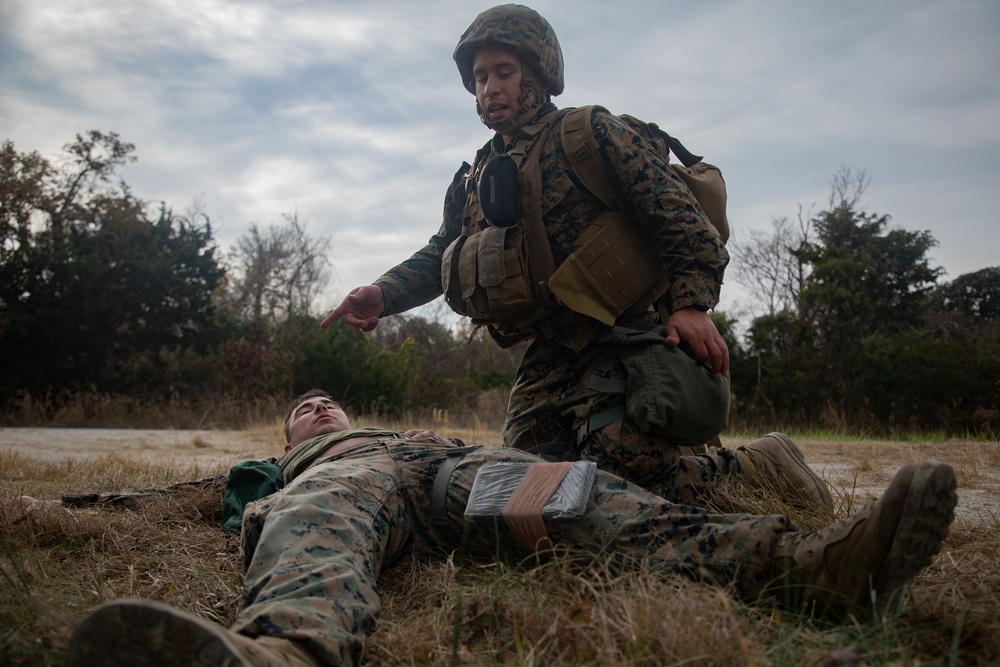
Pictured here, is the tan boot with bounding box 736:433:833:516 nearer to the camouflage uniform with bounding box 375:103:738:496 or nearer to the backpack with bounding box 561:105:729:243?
the camouflage uniform with bounding box 375:103:738:496

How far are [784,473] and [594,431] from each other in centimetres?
83

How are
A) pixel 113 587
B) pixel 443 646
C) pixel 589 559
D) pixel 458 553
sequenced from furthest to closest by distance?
pixel 458 553 → pixel 113 587 → pixel 589 559 → pixel 443 646

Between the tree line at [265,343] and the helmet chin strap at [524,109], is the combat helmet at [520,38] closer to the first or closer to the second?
the helmet chin strap at [524,109]

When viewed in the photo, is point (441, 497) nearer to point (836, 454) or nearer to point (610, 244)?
point (610, 244)

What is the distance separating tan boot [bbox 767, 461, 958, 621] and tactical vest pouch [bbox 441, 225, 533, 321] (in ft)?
4.85

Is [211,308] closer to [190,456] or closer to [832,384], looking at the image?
[190,456]

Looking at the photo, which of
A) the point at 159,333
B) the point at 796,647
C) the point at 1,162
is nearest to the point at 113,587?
the point at 796,647

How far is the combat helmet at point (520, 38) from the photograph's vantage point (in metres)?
3.17

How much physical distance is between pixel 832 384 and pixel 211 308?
12.8 meters

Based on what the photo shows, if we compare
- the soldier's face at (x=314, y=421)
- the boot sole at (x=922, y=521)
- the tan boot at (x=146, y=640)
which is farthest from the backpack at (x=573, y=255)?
the tan boot at (x=146, y=640)

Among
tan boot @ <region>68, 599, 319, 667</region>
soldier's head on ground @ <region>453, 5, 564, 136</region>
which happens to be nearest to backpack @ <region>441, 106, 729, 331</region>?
soldier's head on ground @ <region>453, 5, 564, 136</region>

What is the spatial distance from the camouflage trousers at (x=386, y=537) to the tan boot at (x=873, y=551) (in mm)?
96

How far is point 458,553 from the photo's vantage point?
2.48 metres

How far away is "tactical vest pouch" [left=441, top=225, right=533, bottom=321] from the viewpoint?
298 cm
